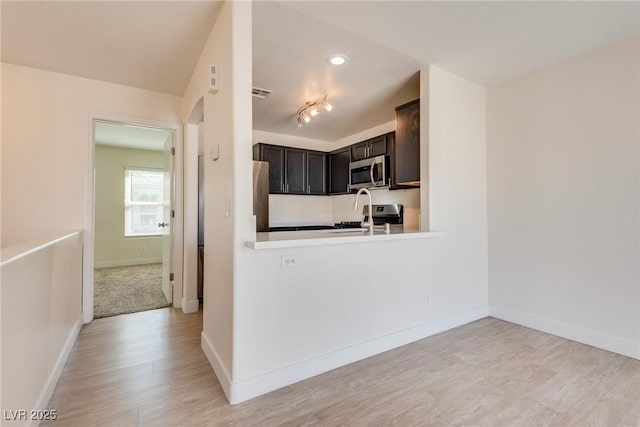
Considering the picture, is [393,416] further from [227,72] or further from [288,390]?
[227,72]

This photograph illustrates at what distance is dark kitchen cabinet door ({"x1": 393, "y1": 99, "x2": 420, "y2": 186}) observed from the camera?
10.0 ft

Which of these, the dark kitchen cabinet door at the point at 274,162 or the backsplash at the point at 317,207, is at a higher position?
the dark kitchen cabinet door at the point at 274,162

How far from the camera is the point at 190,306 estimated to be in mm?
3438

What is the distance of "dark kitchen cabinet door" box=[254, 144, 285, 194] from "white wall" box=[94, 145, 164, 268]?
3.47 metres

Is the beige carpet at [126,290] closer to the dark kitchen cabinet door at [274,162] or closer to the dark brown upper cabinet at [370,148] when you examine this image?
the dark kitchen cabinet door at [274,162]

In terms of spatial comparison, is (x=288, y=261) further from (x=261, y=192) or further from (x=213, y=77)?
(x=261, y=192)

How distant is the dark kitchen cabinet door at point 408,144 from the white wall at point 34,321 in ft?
9.87

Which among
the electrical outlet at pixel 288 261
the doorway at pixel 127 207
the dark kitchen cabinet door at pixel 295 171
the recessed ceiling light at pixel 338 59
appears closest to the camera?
the electrical outlet at pixel 288 261

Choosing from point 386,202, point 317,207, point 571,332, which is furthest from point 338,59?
point 571,332

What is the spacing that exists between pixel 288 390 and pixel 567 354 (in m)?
2.27

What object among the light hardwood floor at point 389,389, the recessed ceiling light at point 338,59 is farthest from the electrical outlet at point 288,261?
the recessed ceiling light at point 338,59

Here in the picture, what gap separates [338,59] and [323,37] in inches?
14.1

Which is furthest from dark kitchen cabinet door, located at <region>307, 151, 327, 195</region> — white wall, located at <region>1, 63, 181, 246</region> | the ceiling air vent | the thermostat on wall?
the thermostat on wall

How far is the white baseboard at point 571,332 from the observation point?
7.75 feet
